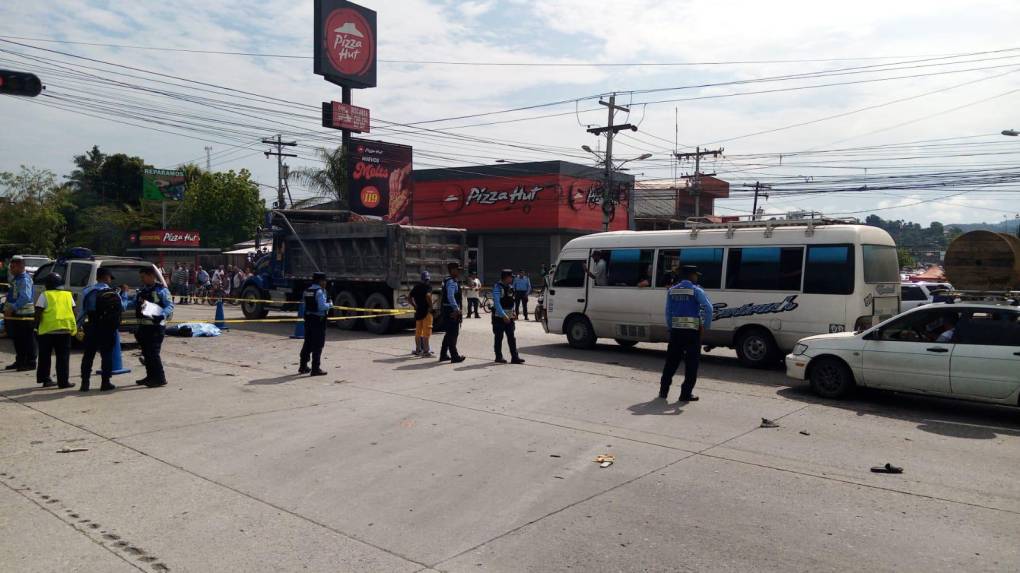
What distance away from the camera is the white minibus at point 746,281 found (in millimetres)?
11758

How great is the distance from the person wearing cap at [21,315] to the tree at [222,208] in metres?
44.7

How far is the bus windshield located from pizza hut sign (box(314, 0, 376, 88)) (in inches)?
1083

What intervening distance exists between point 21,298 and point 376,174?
24.3 meters

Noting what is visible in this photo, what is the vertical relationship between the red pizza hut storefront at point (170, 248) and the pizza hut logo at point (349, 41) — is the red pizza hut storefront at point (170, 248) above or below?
below

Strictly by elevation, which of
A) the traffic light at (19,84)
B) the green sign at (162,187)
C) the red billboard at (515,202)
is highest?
the green sign at (162,187)

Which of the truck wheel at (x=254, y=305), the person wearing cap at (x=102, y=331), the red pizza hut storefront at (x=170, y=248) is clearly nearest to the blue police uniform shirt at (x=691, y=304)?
the person wearing cap at (x=102, y=331)

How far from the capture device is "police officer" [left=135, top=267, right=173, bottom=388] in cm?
1016

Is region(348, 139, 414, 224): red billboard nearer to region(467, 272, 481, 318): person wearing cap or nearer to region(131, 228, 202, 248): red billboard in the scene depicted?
region(131, 228, 202, 248): red billboard

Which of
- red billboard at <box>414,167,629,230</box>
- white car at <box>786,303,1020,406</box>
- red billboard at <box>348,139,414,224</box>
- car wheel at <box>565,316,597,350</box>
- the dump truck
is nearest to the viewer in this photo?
white car at <box>786,303,1020,406</box>

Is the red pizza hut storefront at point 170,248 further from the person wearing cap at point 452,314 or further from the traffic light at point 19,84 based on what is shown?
the person wearing cap at point 452,314

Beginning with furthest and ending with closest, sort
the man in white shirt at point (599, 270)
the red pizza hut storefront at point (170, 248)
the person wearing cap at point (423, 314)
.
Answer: the red pizza hut storefront at point (170, 248) → the man in white shirt at point (599, 270) → the person wearing cap at point (423, 314)

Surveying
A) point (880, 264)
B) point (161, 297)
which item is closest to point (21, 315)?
point (161, 297)

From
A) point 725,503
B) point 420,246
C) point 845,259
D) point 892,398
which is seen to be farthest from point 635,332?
point 725,503

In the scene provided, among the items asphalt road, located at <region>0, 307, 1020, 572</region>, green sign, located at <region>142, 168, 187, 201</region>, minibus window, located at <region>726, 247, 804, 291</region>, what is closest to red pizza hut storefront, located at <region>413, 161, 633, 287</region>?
green sign, located at <region>142, 168, 187, 201</region>
